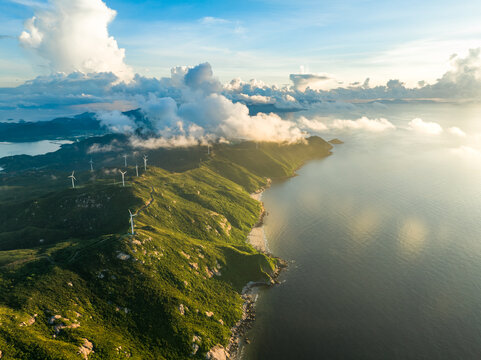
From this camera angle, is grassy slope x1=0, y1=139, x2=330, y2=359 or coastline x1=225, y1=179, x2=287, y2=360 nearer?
grassy slope x1=0, y1=139, x2=330, y2=359

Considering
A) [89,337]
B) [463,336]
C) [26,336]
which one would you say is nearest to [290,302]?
[463,336]

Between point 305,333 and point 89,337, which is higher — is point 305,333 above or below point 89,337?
below

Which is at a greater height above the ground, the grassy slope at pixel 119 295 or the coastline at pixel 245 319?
the grassy slope at pixel 119 295

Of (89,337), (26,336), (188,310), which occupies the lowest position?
(188,310)

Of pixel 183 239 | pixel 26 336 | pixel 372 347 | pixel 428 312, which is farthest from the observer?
pixel 183 239

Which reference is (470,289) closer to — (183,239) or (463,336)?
(463,336)

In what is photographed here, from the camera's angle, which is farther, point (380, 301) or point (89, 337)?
point (380, 301)

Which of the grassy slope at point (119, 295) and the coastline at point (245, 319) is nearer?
the grassy slope at point (119, 295)

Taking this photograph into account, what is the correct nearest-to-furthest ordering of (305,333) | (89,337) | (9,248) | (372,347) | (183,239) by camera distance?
(89,337) < (372,347) < (305,333) < (9,248) < (183,239)

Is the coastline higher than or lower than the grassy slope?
lower

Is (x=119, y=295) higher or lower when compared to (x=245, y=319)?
higher

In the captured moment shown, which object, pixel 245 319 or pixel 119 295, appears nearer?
pixel 119 295
